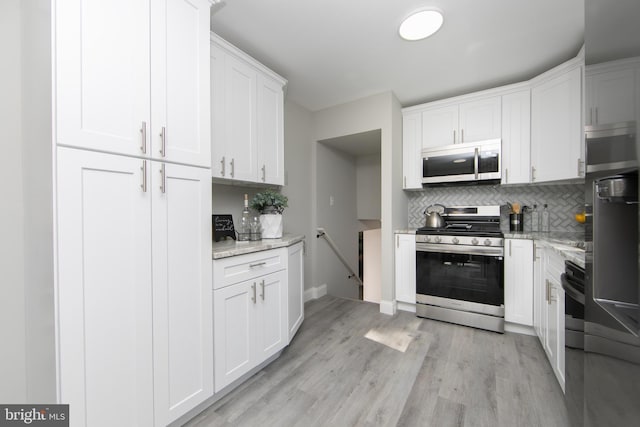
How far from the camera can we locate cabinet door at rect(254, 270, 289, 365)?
1.71m

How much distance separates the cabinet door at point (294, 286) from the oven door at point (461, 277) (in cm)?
134

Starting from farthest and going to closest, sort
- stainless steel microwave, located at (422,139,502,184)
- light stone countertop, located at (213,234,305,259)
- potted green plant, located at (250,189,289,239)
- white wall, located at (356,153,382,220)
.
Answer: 1. white wall, located at (356,153,382,220)
2. stainless steel microwave, located at (422,139,502,184)
3. potted green plant, located at (250,189,289,239)
4. light stone countertop, located at (213,234,305,259)

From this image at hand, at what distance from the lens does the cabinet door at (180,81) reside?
48.0 inches

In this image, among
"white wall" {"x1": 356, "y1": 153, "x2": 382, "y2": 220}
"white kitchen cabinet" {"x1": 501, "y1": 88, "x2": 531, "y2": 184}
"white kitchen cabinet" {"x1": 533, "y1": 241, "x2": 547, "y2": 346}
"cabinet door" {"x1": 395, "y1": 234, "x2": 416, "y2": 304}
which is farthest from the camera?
"white wall" {"x1": 356, "y1": 153, "x2": 382, "y2": 220}

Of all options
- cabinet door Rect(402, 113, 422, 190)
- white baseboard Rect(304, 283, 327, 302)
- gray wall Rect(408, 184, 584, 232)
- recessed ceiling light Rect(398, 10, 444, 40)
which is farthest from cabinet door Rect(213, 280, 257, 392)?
gray wall Rect(408, 184, 584, 232)

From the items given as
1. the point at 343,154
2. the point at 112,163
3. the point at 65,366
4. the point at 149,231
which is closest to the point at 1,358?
the point at 65,366

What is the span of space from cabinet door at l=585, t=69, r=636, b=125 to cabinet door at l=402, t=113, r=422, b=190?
2459 millimetres

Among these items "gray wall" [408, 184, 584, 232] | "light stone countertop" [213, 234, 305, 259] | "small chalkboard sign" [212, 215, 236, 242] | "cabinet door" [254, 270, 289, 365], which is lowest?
"cabinet door" [254, 270, 289, 365]

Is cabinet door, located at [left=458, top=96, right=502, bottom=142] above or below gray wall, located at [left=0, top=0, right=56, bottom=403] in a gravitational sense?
above

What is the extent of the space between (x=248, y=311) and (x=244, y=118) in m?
1.47

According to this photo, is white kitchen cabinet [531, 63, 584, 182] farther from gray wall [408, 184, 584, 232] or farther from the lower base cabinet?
the lower base cabinet

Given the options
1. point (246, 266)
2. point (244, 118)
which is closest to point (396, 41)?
point (244, 118)

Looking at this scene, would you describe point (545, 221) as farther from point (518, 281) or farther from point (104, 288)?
point (104, 288)

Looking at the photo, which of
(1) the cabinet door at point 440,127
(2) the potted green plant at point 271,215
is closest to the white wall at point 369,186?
(1) the cabinet door at point 440,127
